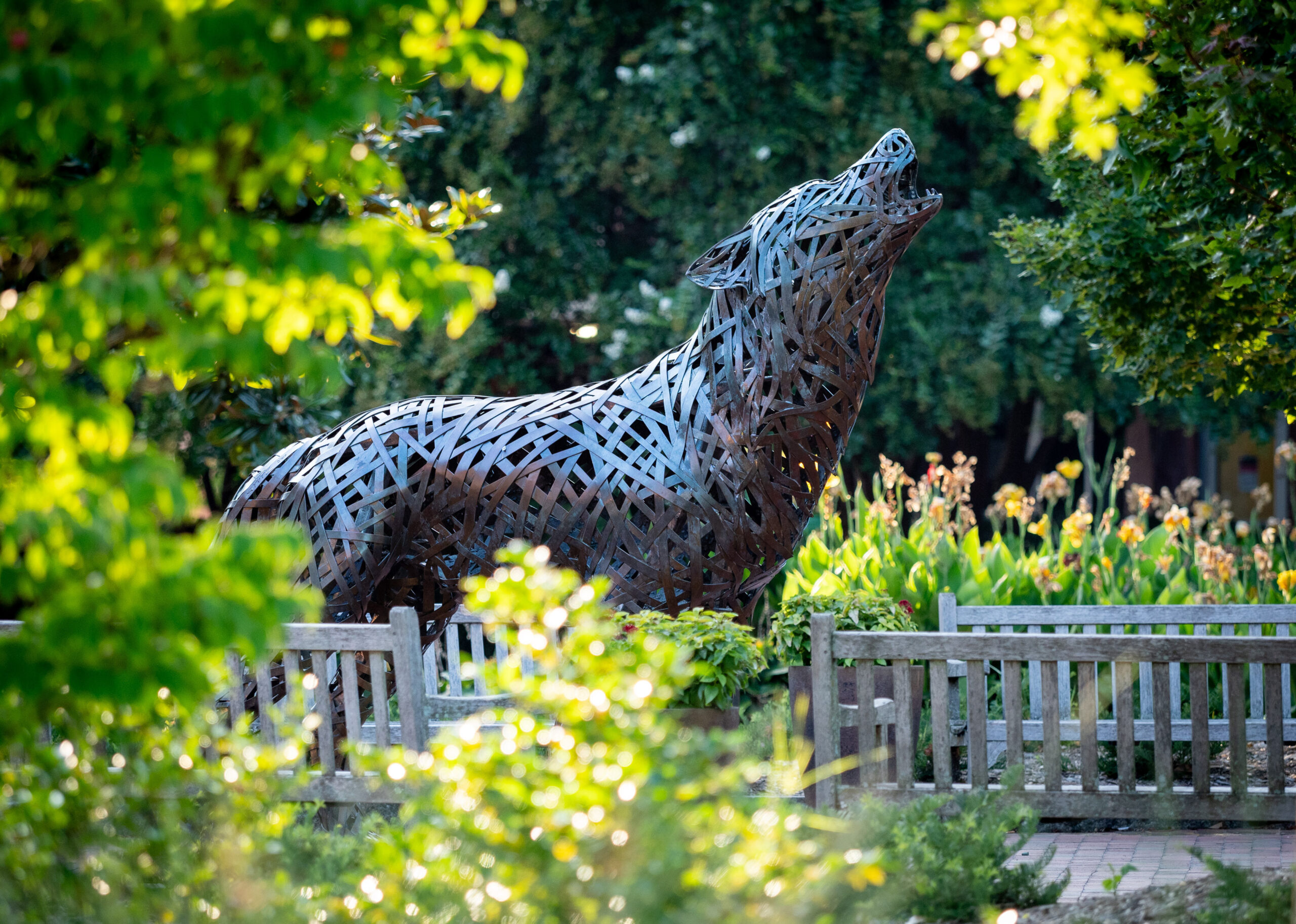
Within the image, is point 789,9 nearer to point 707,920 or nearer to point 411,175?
point 411,175

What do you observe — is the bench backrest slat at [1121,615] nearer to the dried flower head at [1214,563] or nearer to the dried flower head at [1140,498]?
the dried flower head at [1214,563]

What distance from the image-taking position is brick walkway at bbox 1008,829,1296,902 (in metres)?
4.01

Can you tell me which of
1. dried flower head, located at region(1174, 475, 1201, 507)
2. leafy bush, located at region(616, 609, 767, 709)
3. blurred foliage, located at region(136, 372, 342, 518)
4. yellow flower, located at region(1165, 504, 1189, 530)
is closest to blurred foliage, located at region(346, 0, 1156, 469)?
dried flower head, located at region(1174, 475, 1201, 507)

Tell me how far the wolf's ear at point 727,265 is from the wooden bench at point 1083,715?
137 cm

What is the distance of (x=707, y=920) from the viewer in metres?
2.19

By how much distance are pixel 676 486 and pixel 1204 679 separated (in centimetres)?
192

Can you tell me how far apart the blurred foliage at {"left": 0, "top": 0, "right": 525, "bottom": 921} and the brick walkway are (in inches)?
116

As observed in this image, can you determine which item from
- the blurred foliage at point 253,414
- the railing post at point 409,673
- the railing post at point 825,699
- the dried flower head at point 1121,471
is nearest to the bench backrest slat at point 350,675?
the railing post at point 409,673

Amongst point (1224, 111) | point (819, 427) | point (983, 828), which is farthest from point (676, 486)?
point (1224, 111)

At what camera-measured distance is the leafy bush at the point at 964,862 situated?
11.4ft

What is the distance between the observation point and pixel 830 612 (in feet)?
16.6

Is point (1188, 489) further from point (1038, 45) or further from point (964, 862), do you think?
point (1038, 45)

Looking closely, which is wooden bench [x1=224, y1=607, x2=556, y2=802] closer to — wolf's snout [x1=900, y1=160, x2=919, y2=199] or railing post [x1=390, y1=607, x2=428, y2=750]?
railing post [x1=390, y1=607, x2=428, y2=750]

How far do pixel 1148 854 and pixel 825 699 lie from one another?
153cm
